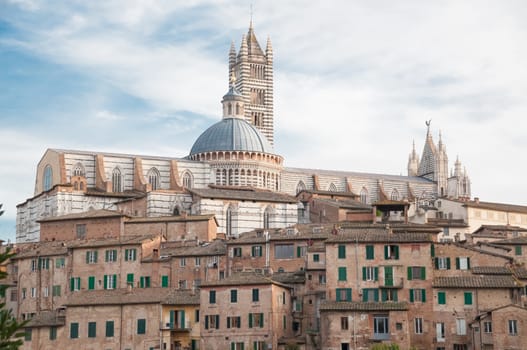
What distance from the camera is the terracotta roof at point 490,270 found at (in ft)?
179

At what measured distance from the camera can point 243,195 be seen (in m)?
81.1

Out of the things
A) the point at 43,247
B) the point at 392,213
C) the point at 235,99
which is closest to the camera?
the point at 43,247

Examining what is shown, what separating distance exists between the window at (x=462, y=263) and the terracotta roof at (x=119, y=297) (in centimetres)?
1498

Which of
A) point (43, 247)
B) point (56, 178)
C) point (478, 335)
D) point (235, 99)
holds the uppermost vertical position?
point (235, 99)

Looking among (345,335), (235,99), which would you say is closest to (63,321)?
(345,335)

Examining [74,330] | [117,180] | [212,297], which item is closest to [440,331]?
[212,297]

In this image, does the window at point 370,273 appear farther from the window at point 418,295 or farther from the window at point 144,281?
the window at point 144,281

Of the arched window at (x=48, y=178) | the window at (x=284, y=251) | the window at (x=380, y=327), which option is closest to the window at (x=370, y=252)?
the window at (x=380, y=327)

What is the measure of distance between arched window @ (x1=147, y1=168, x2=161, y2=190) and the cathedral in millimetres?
89

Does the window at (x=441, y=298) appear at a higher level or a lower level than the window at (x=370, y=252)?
lower

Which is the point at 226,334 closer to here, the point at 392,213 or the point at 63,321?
the point at 63,321

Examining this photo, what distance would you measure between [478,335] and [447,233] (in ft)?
87.4

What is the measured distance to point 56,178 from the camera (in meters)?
86.1

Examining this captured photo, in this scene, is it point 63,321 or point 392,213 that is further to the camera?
point 392,213
